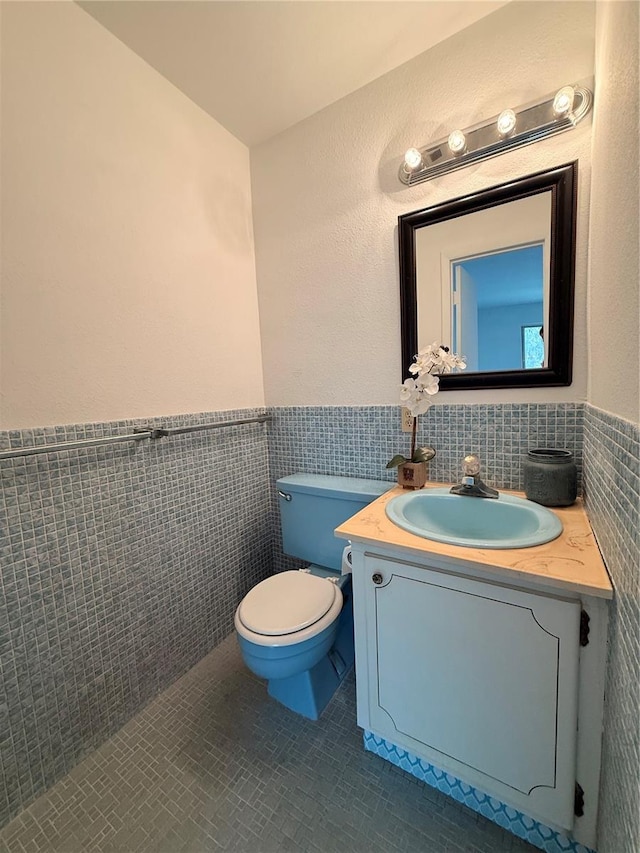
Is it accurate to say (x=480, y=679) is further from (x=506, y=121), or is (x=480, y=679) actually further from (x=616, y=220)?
(x=506, y=121)

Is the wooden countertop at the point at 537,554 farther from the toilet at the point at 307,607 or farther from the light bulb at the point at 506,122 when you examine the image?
the light bulb at the point at 506,122

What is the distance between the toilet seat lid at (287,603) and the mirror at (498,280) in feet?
3.13

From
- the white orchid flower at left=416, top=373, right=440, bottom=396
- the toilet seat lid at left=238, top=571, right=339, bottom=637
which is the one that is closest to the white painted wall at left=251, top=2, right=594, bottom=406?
the white orchid flower at left=416, top=373, right=440, bottom=396

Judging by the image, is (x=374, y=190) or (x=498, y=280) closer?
(x=498, y=280)

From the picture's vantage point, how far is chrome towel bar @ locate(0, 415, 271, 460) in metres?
0.88

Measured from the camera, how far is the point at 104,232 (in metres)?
1.10

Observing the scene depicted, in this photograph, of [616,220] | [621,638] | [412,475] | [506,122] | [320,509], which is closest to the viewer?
[621,638]

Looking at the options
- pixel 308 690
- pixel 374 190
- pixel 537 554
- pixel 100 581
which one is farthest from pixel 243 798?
pixel 374 190

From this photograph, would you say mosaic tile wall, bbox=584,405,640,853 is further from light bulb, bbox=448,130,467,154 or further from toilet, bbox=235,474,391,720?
light bulb, bbox=448,130,467,154

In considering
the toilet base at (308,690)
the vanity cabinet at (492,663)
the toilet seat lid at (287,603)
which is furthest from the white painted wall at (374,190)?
the toilet base at (308,690)

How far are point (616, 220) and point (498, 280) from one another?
1.51 ft

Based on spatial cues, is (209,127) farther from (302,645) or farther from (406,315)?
(302,645)

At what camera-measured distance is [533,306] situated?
1107 millimetres

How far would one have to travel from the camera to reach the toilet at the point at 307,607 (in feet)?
3.38
